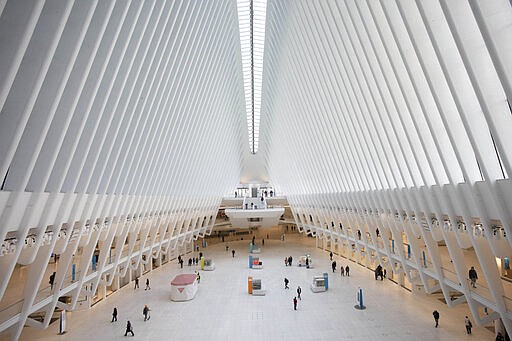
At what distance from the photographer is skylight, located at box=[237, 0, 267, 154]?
19.1 meters

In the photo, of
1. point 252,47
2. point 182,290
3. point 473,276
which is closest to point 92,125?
point 473,276

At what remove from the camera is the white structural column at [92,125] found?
555cm

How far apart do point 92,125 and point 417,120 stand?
828 centimetres

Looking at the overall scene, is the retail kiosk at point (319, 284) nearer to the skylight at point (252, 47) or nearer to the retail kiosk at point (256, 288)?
the retail kiosk at point (256, 288)

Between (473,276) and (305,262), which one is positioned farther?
(305,262)

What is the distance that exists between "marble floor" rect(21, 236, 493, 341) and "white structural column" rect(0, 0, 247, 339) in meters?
1.83

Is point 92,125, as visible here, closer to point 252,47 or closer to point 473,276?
point 473,276

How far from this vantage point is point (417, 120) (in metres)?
8.24

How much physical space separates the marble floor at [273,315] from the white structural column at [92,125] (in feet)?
5.99

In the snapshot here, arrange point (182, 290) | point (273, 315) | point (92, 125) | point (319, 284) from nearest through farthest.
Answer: point (92, 125) < point (273, 315) < point (182, 290) < point (319, 284)


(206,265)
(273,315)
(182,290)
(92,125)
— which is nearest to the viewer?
(92,125)

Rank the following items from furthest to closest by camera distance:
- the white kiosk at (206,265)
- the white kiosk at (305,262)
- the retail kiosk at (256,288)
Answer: the white kiosk at (305,262) < the white kiosk at (206,265) < the retail kiosk at (256,288)

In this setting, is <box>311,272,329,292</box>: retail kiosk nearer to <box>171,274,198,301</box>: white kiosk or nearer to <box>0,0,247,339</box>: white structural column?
<box>171,274,198,301</box>: white kiosk

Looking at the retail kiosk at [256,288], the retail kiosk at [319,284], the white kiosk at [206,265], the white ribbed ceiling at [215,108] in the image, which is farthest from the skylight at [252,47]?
the retail kiosk at [319,284]
